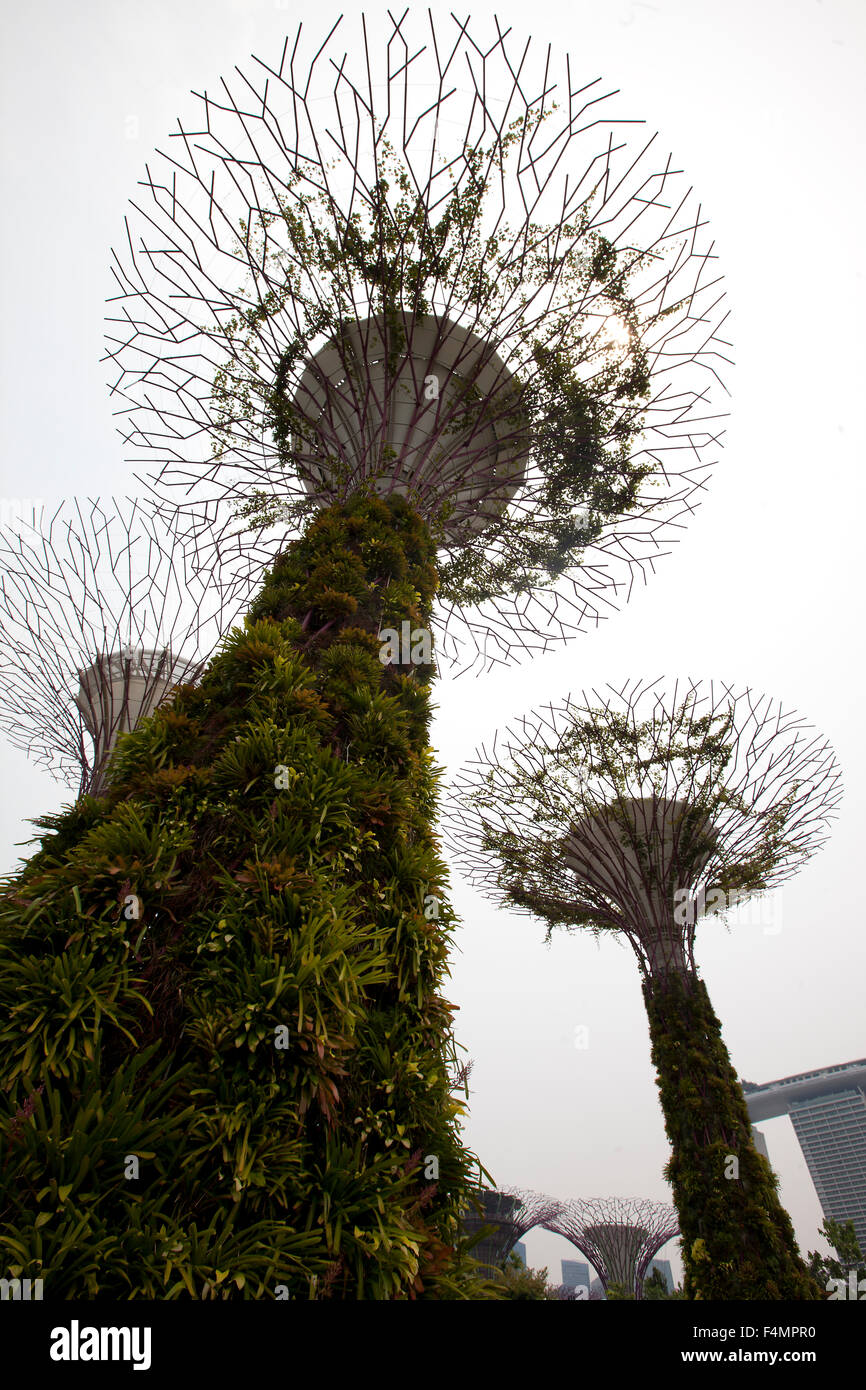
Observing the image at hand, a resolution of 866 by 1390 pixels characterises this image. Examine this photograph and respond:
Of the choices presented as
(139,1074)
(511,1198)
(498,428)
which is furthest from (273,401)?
(511,1198)

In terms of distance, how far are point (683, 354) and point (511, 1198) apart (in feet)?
79.4

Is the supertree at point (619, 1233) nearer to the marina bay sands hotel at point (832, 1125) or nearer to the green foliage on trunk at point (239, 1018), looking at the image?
the green foliage on trunk at point (239, 1018)

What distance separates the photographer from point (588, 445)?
6.20 metres

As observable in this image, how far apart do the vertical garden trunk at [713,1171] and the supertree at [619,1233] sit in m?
14.5

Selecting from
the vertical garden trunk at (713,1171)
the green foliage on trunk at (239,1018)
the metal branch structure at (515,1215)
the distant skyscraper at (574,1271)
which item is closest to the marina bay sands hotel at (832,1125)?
the metal branch structure at (515,1215)

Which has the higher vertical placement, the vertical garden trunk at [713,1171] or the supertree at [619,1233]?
the vertical garden trunk at [713,1171]

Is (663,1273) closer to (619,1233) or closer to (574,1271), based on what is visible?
(619,1233)

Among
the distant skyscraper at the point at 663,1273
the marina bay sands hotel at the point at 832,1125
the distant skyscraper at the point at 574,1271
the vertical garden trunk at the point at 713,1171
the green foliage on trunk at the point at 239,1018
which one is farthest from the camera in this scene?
the distant skyscraper at the point at 574,1271

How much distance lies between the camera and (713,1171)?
736 centimetres

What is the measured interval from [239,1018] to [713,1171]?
7869 mm

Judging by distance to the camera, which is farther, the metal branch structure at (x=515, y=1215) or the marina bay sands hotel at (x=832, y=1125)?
the marina bay sands hotel at (x=832, y=1125)

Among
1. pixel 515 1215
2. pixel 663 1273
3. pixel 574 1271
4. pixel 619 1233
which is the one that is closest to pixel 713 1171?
pixel 619 1233

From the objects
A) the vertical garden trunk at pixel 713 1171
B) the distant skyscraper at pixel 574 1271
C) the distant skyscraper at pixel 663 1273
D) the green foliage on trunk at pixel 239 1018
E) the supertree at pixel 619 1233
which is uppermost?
the green foliage on trunk at pixel 239 1018

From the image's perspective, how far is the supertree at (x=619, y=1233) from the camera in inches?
737
